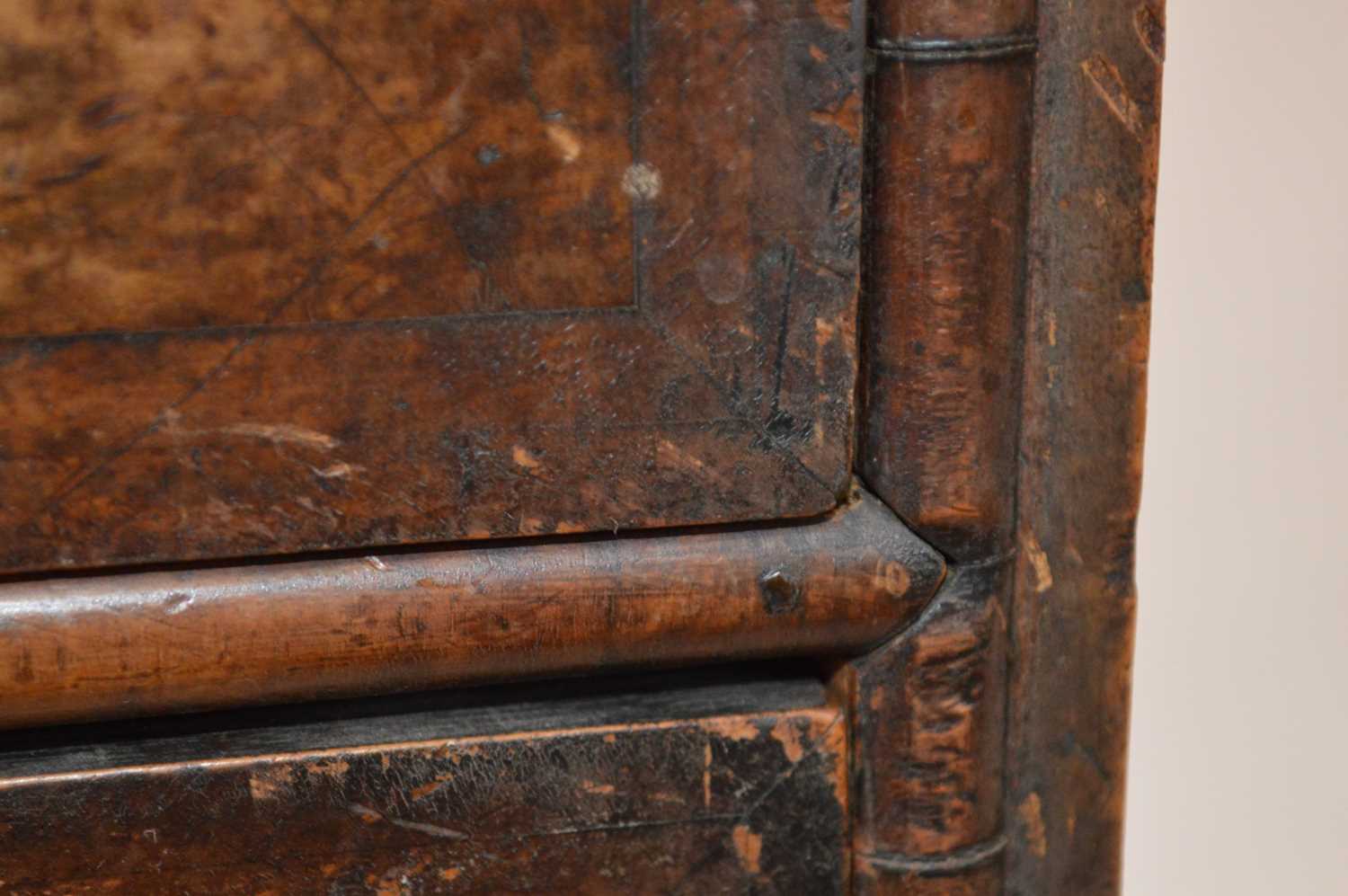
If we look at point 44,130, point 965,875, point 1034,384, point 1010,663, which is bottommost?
point 965,875

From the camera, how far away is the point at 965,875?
79cm

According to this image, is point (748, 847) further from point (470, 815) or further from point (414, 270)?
point (414, 270)

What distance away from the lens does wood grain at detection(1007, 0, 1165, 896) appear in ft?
2.37

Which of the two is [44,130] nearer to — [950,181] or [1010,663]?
[950,181]

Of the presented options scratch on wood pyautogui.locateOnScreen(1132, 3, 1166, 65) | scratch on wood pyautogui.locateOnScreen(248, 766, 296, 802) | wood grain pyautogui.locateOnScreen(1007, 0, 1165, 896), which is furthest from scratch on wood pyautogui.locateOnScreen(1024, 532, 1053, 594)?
scratch on wood pyautogui.locateOnScreen(248, 766, 296, 802)

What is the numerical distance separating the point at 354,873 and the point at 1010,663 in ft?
1.10

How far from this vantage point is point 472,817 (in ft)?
2.39

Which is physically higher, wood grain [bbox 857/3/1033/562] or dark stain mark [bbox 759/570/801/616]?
wood grain [bbox 857/3/1033/562]

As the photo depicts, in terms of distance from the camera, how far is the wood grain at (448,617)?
0.67 m

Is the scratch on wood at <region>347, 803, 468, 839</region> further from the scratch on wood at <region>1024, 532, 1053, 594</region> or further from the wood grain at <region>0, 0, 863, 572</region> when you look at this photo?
the scratch on wood at <region>1024, 532, 1053, 594</region>

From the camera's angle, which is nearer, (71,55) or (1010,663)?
(71,55)

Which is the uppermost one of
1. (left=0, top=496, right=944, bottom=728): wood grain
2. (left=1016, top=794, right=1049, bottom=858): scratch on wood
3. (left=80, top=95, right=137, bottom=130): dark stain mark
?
(left=80, top=95, right=137, bottom=130): dark stain mark

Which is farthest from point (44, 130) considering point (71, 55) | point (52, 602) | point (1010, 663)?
point (1010, 663)

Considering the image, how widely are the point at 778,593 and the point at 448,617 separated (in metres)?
0.15
